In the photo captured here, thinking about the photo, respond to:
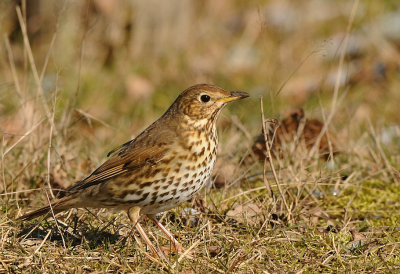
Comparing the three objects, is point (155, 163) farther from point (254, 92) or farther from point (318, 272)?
point (254, 92)

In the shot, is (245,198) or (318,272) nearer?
(318,272)

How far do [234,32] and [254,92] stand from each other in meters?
2.86

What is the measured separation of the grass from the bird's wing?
11.5 inches

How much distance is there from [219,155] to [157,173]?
4.23 ft

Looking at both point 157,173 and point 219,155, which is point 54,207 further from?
point 219,155

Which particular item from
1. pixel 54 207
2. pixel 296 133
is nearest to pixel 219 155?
pixel 296 133

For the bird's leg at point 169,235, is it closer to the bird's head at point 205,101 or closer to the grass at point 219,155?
the grass at point 219,155

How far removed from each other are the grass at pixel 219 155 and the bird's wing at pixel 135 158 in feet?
0.96

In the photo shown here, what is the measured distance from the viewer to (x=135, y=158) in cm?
386

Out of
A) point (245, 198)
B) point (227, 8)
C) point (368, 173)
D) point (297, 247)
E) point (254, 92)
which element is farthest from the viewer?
point (227, 8)

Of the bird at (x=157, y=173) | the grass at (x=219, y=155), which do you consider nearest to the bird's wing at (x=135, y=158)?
the bird at (x=157, y=173)

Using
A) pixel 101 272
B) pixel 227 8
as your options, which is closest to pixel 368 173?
pixel 101 272

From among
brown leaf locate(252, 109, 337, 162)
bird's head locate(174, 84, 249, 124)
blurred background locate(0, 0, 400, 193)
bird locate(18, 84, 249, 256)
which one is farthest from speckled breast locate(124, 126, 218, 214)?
blurred background locate(0, 0, 400, 193)

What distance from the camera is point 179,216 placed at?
13.6 feet
